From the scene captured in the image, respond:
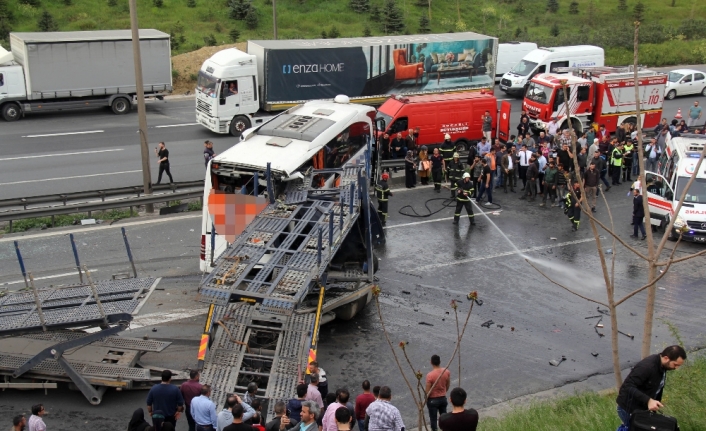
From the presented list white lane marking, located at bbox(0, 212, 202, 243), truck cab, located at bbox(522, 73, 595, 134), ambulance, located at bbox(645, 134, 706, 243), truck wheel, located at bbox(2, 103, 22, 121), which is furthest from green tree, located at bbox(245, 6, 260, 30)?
ambulance, located at bbox(645, 134, 706, 243)

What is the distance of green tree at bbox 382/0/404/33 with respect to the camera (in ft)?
153

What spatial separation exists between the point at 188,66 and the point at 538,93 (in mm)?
16765

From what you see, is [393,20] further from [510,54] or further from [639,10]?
[639,10]

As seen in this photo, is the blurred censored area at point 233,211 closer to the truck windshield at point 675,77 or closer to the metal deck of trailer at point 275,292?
the metal deck of trailer at point 275,292

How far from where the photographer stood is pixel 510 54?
3800 centimetres

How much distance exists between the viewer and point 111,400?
37.6 feet

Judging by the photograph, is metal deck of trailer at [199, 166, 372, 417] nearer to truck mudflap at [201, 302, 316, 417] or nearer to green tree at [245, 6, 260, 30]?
truck mudflap at [201, 302, 316, 417]

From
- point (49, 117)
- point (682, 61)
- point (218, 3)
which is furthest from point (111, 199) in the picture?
point (682, 61)

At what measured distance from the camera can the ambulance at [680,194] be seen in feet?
60.3

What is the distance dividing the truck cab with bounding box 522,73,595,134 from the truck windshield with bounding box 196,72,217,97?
10.8 metres

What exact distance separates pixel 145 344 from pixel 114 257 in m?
5.24

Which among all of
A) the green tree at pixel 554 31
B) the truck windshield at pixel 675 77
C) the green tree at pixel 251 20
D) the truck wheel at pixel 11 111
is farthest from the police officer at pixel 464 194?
the green tree at pixel 554 31

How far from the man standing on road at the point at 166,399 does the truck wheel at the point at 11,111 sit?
22305mm

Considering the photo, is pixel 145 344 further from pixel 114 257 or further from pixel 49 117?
pixel 49 117
